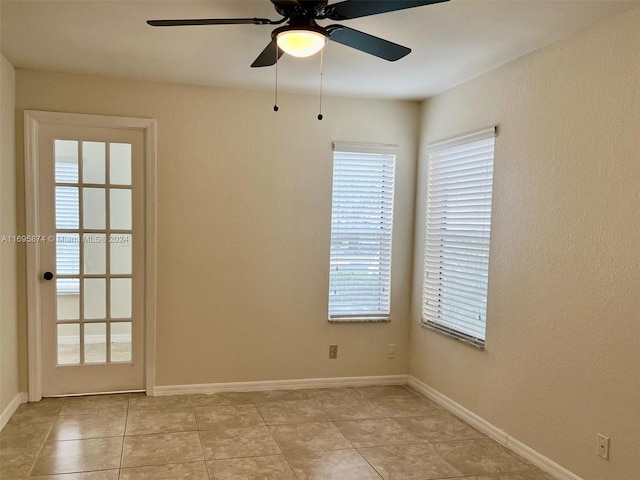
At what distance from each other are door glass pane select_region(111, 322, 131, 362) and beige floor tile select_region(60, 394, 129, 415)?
29 cm

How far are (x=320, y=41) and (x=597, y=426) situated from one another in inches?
91.7

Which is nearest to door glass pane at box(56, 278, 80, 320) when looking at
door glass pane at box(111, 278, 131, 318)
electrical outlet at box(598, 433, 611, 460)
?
door glass pane at box(111, 278, 131, 318)

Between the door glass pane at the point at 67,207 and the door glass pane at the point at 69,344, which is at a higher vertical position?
the door glass pane at the point at 67,207

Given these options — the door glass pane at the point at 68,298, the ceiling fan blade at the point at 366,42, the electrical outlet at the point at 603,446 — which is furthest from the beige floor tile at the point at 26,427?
the electrical outlet at the point at 603,446

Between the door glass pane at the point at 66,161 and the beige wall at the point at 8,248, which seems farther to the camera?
the door glass pane at the point at 66,161

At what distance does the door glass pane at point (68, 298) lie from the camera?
3.79m

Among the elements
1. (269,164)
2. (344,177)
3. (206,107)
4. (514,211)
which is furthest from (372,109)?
(514,211)

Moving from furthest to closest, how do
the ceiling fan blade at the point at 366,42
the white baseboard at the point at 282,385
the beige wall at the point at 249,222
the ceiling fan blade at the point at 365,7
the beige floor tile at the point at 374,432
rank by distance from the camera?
1. the white baseboard at the point at 282,385
2. the beige wall at the point at 249,222
3. the beige floor tile at the point at 374,432
4. the ceiling fan blade at the point at 366,42
5. the ceiling fan blade at the point at 365,7

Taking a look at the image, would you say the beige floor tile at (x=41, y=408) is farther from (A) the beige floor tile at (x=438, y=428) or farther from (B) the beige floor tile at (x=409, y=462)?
(A) the beige floor tile at (x=438, y=428)

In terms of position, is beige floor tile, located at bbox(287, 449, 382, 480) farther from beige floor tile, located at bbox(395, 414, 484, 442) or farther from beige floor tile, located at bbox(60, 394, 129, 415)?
beige floor tile, located at bbox(60, 394, 129, 415)

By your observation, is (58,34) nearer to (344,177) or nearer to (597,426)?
(344,177)

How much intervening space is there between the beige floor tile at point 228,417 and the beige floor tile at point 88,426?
0.52m

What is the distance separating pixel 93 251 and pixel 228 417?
1628mm

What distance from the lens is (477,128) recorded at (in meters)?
3.53
